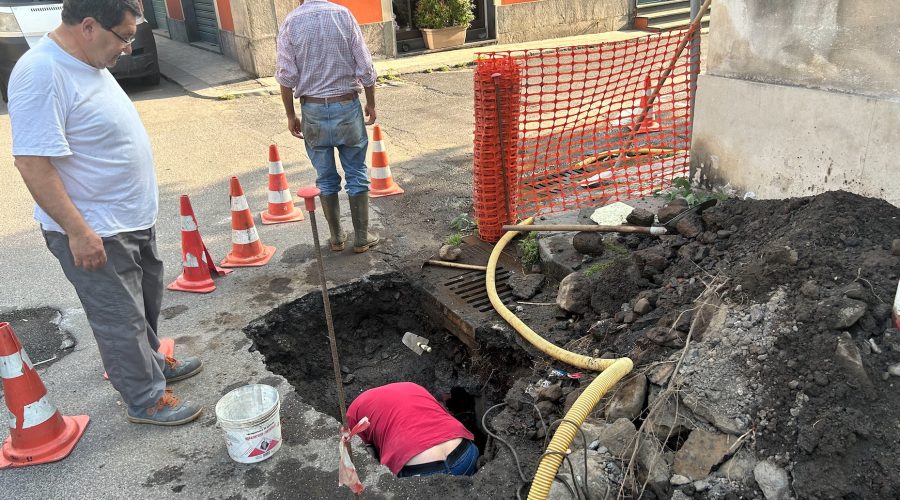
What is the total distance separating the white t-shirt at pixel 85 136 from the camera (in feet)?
9.40

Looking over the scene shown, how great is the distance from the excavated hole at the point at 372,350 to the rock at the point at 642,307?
3.13 feet

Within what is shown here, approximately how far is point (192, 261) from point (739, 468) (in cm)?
381

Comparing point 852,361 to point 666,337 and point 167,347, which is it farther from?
point 167,347

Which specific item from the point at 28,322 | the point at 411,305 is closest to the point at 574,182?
the point at 411,305

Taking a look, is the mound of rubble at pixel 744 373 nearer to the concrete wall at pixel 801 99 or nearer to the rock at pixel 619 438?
the rock at pixel 619 438

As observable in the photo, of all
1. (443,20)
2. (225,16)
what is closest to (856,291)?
(443,20)

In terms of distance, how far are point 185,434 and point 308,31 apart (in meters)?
2.87

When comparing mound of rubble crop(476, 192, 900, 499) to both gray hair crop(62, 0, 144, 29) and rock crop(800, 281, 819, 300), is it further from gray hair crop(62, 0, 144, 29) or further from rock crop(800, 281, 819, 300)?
gray hair crop(62, 0, 144, 29)

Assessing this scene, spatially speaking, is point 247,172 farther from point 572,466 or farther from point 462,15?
point 462,15

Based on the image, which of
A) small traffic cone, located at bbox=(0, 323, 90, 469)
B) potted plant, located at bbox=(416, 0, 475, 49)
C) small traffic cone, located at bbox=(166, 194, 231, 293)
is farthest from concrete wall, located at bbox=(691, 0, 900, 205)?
potted plant, located at bbox=(416, 0, 475, 49)

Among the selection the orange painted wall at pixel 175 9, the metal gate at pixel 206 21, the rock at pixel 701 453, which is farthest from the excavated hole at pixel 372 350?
the orange painted wall at pixel 175 9

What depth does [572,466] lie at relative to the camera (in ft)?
9.78

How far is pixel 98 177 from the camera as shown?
3131mm

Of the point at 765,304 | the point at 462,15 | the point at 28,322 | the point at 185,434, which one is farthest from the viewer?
the point at 462,15
